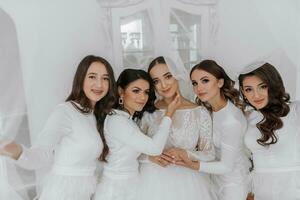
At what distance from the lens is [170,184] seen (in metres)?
1.59

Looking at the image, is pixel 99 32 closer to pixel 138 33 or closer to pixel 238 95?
pixel 138 33

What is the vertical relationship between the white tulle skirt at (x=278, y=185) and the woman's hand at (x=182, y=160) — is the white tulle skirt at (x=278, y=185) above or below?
below

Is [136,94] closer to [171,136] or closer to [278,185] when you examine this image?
[171,136]

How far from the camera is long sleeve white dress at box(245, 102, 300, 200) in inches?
61.7

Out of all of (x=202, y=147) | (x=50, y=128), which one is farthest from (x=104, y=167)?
(x=202, y=147)

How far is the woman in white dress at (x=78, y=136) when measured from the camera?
1460 mm

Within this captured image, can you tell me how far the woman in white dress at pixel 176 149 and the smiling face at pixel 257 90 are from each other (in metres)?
0.23

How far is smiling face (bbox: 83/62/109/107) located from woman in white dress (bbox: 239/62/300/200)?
2.21ft

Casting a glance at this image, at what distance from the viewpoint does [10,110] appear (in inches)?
64.4

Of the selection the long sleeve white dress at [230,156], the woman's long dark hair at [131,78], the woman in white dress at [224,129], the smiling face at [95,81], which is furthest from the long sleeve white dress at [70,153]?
the long sleeve white dress at [230,156]

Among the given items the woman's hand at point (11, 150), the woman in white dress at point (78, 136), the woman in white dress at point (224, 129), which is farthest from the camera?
the woman in white dress at point (224, 129)

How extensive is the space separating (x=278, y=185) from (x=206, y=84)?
62 cm

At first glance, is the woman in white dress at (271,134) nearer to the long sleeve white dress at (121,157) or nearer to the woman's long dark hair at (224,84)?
the woman's long dark hair at (224,84)

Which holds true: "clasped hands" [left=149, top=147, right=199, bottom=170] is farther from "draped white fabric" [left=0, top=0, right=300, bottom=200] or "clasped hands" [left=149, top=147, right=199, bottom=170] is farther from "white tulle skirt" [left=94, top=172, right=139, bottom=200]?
"draped white fabric" [left=0, top=0, right=300, bottom=200]
